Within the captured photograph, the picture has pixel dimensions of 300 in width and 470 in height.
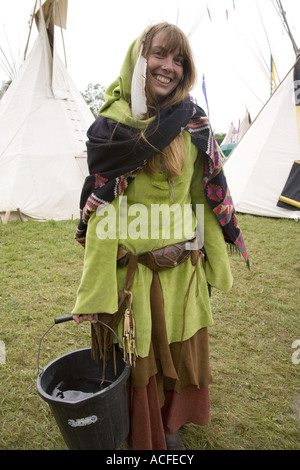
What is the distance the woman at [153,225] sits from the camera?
53.0 inches

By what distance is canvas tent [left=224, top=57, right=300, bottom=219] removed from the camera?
635 cm

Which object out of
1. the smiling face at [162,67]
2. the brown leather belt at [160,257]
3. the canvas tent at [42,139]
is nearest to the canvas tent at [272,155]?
the canvas tent at [42,139]

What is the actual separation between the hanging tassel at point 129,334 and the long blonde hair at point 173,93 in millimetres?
556

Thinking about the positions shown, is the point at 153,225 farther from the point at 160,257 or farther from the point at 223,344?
the point at 223,344

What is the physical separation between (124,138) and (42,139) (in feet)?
18.8

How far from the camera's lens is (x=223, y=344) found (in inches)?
106

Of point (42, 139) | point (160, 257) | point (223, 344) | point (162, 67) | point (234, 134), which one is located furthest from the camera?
point (234, 134)

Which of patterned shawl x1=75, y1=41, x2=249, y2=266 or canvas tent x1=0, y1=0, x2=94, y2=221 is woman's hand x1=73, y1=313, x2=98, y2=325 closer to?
patterned shawl x1=75, y1=41, x2=249, y2=266

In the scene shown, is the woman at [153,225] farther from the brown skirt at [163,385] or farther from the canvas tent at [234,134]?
the canvas tent at [234,134]

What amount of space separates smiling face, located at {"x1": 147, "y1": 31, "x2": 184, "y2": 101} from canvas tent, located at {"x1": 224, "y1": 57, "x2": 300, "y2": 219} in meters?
5.44

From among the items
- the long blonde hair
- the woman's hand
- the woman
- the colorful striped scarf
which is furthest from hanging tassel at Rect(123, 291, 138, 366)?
the long blonde hair

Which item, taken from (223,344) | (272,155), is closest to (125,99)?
(223,344)

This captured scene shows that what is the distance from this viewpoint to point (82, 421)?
1.31 meters

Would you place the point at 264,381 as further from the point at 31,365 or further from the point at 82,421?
the point at 31,365
